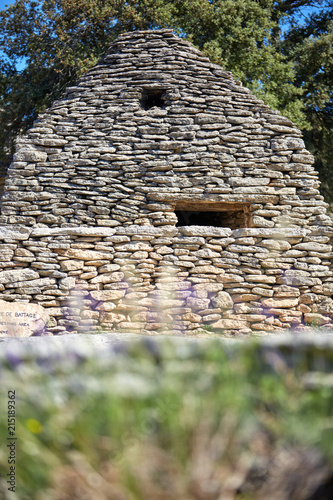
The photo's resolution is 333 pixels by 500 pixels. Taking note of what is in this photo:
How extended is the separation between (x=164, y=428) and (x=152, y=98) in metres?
6.37

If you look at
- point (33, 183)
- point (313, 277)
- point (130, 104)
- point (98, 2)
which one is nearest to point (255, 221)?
point (313, 277)

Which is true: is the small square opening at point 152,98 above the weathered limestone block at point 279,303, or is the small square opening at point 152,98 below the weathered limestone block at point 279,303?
above

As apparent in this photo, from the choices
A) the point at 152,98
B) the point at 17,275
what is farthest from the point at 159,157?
the point at 17,275

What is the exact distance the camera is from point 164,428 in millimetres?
916

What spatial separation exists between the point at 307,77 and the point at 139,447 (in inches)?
486

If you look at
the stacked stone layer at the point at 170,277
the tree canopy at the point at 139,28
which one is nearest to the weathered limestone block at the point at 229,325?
the stacked stone layer at the point at 170,277

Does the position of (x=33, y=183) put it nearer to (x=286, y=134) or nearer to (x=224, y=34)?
(x=286, y=134)

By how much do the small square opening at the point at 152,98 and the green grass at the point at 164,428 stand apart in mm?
5923

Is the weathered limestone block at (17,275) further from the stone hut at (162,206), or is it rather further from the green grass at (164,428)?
the green grass at (164,428)

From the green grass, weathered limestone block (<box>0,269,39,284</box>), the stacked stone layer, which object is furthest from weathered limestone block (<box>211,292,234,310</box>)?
the green grass

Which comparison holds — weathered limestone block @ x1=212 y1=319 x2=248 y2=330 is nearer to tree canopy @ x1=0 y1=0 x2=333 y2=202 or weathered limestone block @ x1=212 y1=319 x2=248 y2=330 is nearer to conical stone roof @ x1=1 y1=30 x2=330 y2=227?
conical stone roof @ x1=1 y1=30 x2=330 y2=227

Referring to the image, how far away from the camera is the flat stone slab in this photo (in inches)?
191

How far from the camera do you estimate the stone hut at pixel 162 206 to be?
219 inches

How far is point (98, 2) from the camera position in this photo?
10.0 metres
